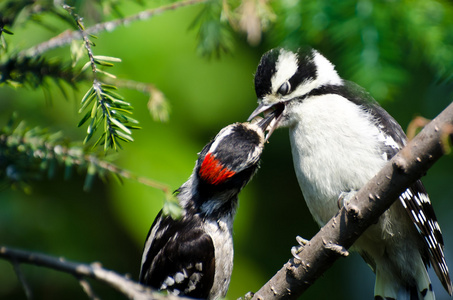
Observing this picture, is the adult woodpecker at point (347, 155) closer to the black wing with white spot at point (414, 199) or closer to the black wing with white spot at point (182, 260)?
the black wing with white spot at point (414, 199)

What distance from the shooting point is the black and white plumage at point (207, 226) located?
2330 mm

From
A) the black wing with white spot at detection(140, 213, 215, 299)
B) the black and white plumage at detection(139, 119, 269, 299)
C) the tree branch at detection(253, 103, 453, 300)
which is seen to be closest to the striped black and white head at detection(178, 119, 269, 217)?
the black and white plumage at detection(139, 119, 269, 299)

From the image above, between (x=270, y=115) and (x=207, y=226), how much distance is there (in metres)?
0.60

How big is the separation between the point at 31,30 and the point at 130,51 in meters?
0.53

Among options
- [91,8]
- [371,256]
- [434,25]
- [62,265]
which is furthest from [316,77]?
[62,265]

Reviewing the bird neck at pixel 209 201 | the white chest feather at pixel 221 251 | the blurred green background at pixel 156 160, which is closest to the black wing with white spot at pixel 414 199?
the blurred green background at pixel 156 160

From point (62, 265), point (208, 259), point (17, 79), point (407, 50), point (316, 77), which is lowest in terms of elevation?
point (208, 259)

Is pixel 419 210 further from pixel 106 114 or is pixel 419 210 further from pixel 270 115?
pixel 106 114

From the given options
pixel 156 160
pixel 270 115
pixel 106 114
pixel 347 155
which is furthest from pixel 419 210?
pixel 106 114

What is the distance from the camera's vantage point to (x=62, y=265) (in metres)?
1.02

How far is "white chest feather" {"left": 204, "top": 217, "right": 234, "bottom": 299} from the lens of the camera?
2.51m

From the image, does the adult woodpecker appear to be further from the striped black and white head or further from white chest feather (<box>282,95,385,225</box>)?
the striped black and white head

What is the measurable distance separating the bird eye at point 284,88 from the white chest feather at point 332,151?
0.14 meters

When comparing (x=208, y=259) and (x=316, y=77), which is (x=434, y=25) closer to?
(x=316, y=77)
